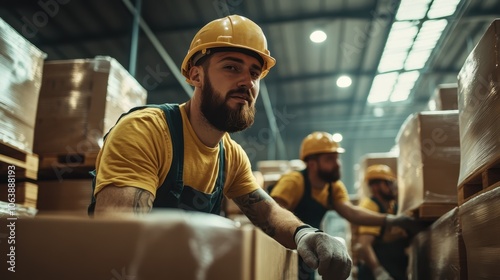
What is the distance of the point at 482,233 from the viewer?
77.5 inches

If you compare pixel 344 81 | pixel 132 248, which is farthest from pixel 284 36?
pixel 132 248

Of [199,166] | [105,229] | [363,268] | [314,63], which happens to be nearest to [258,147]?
[314,63]

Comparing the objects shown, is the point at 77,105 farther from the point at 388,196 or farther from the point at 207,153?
the point at 388,196

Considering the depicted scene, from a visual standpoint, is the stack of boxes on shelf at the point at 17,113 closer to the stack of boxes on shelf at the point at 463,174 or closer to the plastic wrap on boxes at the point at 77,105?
the plastic wrap on boxes at the point at 77,105

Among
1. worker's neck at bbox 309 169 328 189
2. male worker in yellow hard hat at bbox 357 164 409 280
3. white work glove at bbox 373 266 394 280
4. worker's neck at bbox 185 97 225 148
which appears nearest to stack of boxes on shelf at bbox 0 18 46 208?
worker's neck at bbox 185 97 225 148

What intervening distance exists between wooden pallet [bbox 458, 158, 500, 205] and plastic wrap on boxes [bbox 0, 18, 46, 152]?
9.28ft

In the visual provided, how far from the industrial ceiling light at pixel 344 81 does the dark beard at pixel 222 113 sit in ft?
32.8

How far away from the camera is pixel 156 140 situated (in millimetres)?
1970

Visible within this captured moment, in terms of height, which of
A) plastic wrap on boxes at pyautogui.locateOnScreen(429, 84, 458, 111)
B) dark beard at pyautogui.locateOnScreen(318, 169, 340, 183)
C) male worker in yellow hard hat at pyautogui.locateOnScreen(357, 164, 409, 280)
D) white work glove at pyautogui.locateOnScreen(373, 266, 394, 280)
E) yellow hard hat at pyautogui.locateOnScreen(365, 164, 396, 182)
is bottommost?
white work glove at pyautogui.locateOnScreen(373, 266, 394, 280)

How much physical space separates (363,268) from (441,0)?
470cm

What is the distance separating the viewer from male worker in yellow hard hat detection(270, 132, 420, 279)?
178 inches

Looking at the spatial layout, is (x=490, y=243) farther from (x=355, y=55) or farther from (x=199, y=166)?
(x=355, y=55)

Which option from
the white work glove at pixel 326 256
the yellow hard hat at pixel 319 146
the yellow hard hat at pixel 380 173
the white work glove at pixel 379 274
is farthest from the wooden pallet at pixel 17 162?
the yellow hard hat at pixel 380 173

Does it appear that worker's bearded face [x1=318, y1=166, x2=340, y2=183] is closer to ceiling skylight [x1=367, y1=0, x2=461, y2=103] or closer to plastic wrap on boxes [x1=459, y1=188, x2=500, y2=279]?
plastic wrap on boxes [x1=459, y1=188, x2=500, y2=279]
